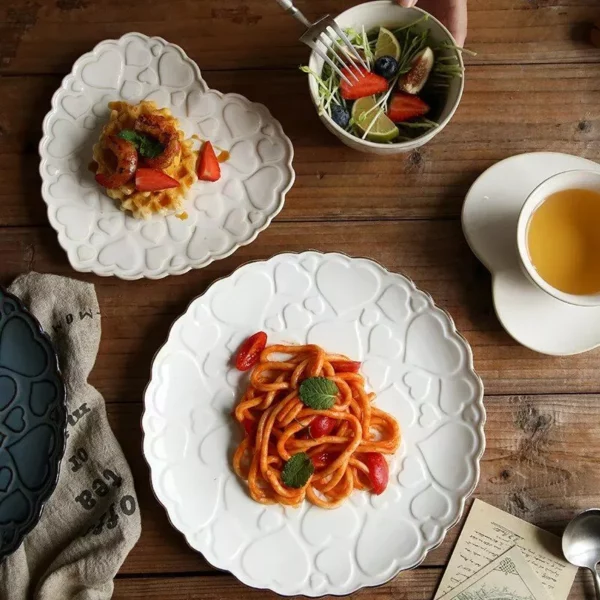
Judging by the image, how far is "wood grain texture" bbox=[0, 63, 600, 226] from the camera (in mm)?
1779

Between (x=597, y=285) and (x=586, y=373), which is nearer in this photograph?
(x=597, y=285)

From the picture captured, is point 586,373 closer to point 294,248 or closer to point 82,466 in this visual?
point 294,248

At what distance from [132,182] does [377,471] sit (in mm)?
915

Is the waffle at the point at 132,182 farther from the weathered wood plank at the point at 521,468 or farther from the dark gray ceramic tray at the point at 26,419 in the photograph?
the weathered wood plank at the point at 521,468

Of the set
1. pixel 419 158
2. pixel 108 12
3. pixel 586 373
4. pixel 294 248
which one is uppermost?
pixel 108 12

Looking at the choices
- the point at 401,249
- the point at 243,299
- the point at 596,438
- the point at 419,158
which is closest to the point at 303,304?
the point at 243,299

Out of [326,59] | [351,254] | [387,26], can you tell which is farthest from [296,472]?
[387,26]

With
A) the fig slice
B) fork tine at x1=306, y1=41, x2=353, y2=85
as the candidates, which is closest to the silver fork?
fork tine at x1=306, y1=41, x2=353, y2=85

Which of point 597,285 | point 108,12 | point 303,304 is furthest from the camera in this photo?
point 108,12

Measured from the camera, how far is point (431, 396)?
5.52ft

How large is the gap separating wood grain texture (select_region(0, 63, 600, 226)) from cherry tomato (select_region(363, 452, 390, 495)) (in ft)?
1.99

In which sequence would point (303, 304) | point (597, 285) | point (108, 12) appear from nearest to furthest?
point (597, 285)
point (303, 304)
point (108, 12)

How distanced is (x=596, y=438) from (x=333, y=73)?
1109 millimetres

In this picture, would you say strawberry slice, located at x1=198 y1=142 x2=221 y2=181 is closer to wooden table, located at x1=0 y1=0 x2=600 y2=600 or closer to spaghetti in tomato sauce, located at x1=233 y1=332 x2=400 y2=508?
wooden table, located at x1=0 y1=0 x2=600 y2=600
